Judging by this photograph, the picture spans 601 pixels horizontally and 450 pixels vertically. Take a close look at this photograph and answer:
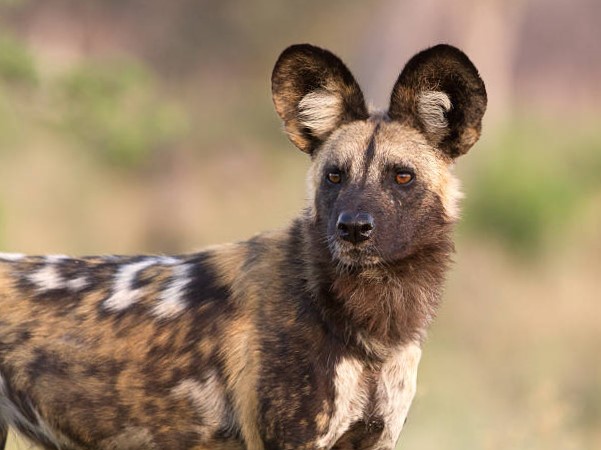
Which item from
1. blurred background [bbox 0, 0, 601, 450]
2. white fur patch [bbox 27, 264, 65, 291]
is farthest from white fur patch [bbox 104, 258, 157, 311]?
blurred background [bbox 0, 0, 601, 450]

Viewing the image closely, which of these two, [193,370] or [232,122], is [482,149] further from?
[193,370]

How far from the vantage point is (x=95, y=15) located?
1939 cm

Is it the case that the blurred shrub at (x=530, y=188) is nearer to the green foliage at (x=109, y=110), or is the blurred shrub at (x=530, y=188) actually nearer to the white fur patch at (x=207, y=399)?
the green foliage at (x=109, y=110)

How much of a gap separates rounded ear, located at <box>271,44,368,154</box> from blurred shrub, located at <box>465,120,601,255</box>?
8943mm

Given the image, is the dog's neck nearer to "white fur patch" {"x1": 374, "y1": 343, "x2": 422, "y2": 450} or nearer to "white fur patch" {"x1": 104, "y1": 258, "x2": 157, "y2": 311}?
"white fur patch" {"x1": 374, "y1": 343, "x2": 422, "y2": 450}

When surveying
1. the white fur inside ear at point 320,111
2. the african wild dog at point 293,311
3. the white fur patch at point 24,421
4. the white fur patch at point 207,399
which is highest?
the white fur inside ear at point 320,111

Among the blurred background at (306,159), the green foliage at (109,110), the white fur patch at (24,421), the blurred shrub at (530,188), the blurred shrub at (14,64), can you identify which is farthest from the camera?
the blurred shrub at (530,188)

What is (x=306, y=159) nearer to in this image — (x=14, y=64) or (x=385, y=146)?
(x=14, y=64)

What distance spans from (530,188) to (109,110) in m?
7.04

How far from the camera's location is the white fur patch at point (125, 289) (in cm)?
430

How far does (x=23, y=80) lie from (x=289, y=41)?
12296 millimetres

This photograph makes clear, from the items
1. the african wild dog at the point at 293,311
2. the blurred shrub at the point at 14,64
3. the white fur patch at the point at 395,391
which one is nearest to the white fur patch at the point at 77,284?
the african wild dog at the point at 293,311

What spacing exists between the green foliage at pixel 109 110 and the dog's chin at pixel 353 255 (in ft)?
14.9

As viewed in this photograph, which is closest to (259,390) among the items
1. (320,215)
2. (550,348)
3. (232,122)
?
(320,215)
